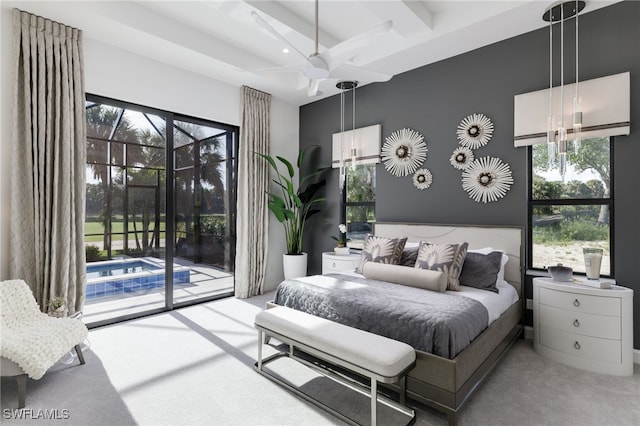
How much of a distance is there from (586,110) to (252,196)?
389cm

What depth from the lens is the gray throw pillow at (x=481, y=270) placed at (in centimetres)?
293

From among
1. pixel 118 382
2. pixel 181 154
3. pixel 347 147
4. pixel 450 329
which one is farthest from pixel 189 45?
pixel 450 329

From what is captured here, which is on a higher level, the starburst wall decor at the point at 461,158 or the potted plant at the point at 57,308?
the starburst wall decor at the point at 461,158

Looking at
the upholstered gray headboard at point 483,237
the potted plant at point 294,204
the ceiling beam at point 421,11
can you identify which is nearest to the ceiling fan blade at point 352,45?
the ceiling beam at point 421,11

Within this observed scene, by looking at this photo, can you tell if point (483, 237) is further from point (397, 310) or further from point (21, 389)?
point (21, 389)

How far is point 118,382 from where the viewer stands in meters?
2.42

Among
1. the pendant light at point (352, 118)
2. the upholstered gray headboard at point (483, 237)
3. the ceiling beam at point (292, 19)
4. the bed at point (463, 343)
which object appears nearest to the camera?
the bed at point (463, 343)

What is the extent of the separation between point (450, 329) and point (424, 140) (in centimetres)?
263

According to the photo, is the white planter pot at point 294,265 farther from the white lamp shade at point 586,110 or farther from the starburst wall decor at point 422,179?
the white lamp shade at point 586,110

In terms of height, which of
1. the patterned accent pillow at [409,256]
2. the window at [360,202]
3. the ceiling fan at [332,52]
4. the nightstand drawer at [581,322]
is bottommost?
the nightstand drawer at [581,322]

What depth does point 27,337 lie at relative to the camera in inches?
88.9

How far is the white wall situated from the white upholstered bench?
102 inches

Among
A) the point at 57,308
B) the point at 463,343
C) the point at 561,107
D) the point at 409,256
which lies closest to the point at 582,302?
the point at 463,343

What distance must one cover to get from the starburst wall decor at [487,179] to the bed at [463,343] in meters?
0.36
